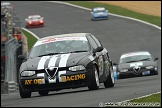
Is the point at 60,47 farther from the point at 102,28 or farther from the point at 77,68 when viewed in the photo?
the point at 102,28

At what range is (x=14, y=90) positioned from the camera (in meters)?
24.0

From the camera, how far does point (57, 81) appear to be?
1485 centimetres

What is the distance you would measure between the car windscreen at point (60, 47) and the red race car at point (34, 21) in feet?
177

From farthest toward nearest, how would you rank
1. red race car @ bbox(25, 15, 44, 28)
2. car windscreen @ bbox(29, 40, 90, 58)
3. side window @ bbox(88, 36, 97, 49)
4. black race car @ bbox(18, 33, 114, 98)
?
red race car @ bbox(25, 15, 44, 28), side window @ bbox(88, 36, 97, 49), car windscreen @ bbox(29, 40, 90, 58), black race car @ bbox(18, 33, 114, 98)

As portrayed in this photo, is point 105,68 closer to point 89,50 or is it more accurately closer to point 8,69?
point 89,50

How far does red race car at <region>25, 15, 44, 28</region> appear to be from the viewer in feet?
230

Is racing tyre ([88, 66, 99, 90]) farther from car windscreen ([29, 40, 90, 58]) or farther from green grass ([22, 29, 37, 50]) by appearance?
green grass ([22, 29, 37, 50])

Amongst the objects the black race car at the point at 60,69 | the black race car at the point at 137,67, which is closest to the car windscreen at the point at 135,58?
the black race car at the point at 137,67

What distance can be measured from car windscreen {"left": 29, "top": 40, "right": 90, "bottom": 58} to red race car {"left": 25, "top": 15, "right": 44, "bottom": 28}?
5395cm

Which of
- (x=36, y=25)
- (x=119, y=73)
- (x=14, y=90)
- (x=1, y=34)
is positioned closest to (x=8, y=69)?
(x=14, y=90)

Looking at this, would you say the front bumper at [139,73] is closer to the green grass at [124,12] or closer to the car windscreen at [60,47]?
the car windscreen at [60,47]

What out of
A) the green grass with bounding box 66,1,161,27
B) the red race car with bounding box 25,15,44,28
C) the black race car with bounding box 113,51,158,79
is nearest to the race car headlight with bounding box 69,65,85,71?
the black race car with bounding box 113,51,158,79

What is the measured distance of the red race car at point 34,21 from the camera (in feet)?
230

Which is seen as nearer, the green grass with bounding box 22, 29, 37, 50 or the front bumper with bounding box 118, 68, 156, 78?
the front bumper with bounding box 118, 68, 156, 78
